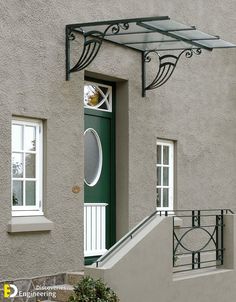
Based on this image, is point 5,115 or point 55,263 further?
point 55,263

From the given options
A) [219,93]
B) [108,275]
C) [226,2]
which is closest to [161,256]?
[108,275]

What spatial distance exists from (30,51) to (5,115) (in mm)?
983

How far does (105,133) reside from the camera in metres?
11.7

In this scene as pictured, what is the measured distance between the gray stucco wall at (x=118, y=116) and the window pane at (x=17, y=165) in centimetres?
35

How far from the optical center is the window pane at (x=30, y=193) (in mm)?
9883

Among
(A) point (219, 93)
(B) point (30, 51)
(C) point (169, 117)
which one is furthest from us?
(A) point (219, 93)

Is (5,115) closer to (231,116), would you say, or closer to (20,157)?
(20,157)

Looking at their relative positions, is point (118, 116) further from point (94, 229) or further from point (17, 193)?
point (17, 193)

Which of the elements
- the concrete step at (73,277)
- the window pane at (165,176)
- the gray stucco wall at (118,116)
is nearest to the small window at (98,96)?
the gray stucco wall at (118,116)

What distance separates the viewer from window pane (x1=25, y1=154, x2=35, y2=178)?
9.93 meters

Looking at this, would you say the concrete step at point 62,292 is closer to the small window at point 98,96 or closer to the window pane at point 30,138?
the window pane at point 30,138

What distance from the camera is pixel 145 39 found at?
11.3m

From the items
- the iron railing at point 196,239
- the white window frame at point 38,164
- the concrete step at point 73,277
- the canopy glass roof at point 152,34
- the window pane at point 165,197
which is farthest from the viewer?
the window pane at point 165,197

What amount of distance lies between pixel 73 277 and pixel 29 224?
3.49ft
